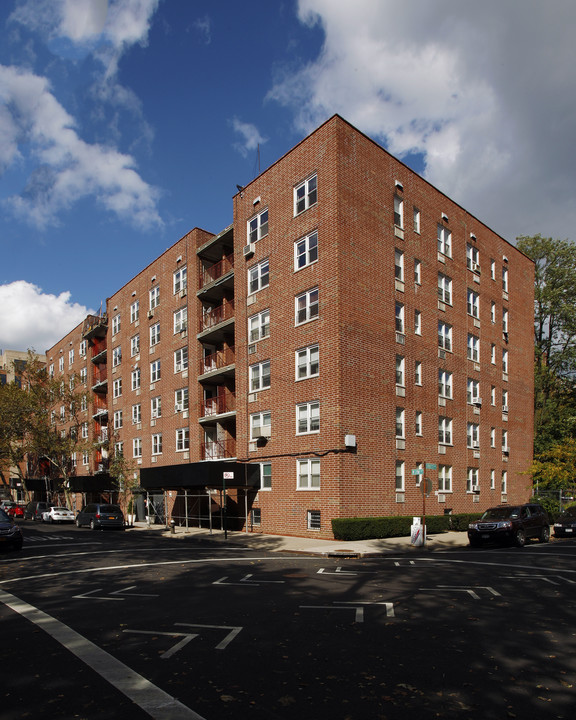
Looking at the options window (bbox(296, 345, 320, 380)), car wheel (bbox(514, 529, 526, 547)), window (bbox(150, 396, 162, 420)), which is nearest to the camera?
car wheel (bbox(514, 529, 526, 547))

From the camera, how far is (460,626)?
8.05 m

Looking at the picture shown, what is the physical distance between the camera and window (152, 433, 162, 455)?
127 feet

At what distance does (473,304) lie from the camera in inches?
1371

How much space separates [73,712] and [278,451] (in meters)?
21.1

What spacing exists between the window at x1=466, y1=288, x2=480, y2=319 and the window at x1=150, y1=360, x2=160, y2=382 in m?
20.6

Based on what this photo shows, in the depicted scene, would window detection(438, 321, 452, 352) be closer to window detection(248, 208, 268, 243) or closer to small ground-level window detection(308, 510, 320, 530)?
window detection(248, 208, 268, 243)

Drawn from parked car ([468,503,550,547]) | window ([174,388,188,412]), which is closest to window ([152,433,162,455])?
window ([174,388,188,412])

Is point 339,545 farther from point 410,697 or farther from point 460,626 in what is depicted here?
point 410,697

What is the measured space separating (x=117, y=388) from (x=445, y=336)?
90.6ft

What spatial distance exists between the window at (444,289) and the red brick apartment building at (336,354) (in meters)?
0.11

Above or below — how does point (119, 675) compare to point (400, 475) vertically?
above

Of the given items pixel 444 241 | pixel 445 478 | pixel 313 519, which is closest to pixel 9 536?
pixel 313 519

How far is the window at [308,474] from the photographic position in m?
24.1

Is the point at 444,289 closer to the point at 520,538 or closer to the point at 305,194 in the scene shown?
the point at 305,194
